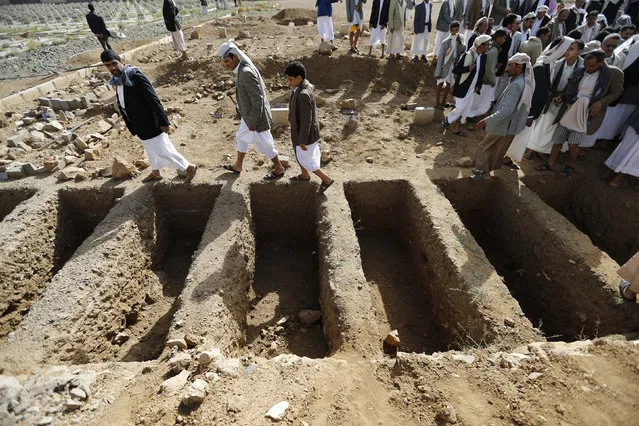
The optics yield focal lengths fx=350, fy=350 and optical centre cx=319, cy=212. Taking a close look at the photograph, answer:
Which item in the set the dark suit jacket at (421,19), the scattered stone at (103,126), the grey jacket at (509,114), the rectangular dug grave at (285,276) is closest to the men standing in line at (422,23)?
the dark suit jacket at (421,19)

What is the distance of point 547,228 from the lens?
464 centimetres

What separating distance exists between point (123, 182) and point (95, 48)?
12.5 meters

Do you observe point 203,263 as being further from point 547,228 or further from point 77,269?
point 547,228

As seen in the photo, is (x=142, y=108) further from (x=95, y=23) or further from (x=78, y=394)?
(x=95, y=23)

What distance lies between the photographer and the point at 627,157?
17.3 ft

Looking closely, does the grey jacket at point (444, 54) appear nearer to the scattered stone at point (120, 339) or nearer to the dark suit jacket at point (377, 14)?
the dark suit jacket at point (377, 14)

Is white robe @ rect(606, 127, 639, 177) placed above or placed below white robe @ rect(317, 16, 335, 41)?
below

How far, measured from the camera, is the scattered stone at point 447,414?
8.43ft

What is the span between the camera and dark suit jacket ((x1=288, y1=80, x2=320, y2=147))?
4.56 meters

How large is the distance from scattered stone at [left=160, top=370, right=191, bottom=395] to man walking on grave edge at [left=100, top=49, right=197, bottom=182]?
3519mm

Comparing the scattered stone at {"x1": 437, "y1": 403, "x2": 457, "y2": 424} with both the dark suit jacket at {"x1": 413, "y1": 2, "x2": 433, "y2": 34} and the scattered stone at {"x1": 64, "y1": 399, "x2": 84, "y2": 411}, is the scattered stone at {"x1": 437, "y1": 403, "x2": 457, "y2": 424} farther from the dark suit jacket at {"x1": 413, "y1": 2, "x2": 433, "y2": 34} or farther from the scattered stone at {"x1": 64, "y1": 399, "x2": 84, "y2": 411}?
the dark suit jacket at {"x1": 413, "y1": 2, "x2": 433, "y2": 34}

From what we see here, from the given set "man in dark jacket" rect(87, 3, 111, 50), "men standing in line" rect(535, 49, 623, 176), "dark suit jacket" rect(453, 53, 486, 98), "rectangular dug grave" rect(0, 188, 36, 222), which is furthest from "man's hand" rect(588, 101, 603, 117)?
"man in dark jacket" rect(87, 3, 111, 50)

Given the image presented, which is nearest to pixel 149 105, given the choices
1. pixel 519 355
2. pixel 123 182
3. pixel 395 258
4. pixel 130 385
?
pixel 123 182

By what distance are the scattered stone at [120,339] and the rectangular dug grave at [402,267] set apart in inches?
127
